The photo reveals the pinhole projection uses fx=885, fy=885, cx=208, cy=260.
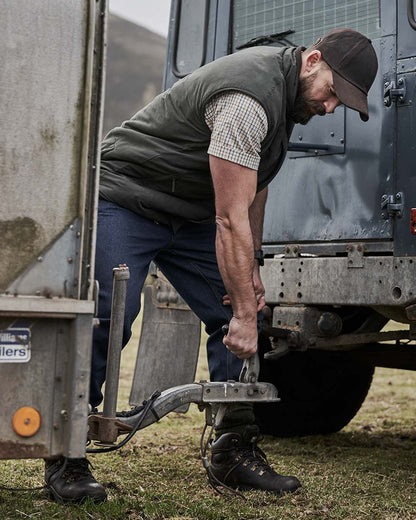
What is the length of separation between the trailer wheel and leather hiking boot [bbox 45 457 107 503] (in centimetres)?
187

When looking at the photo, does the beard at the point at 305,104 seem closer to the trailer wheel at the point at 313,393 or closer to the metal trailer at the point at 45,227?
the metal trailer at the point at 45,227

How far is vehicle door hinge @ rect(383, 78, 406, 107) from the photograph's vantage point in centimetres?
402

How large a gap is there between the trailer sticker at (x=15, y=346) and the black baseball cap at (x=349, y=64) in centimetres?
160

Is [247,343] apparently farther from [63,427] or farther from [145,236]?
[63,427]

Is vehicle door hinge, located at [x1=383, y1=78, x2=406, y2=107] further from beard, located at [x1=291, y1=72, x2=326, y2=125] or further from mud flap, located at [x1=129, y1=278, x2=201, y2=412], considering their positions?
mud flap, located at [x1=129, y1=278, x2=201, y2=412]

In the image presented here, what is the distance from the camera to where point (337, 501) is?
12.1 feet

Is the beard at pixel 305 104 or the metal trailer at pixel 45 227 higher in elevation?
the beard at pixel 305 104

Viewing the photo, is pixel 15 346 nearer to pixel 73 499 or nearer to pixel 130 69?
pixel 73 499

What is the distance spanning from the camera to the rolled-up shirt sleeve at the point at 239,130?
3193 millimetres

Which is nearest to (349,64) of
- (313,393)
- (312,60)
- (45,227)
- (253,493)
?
(312,60)

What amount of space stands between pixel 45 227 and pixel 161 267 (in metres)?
1.43

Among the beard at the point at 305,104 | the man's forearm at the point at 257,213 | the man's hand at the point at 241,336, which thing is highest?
the beard at the point at 305,104

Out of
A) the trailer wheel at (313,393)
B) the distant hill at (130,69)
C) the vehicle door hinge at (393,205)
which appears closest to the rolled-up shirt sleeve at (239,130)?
the vehicle door hinge at (393,205)

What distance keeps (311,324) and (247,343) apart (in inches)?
34.7
